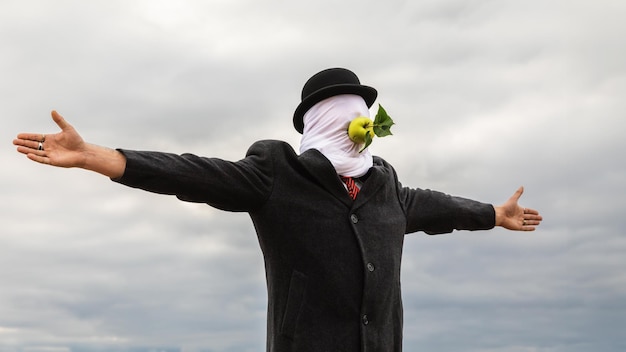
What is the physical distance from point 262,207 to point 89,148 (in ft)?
4.02

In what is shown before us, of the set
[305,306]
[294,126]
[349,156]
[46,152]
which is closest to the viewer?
[46,152]

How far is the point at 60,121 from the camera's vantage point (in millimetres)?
4402

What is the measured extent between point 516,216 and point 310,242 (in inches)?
92.3

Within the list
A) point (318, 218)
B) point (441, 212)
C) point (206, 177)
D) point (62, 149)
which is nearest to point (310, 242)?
point (318, 218)

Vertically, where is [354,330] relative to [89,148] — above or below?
below

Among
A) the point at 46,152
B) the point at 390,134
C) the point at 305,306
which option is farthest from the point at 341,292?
the point at 46,152

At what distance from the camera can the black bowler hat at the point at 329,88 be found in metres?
5.61

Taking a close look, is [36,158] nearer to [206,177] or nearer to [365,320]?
[206,177]

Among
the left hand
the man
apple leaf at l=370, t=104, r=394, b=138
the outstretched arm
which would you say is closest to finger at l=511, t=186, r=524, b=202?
the left hand

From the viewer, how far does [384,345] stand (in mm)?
5285

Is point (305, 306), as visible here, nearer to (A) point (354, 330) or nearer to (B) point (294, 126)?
(A) point (354, 330)

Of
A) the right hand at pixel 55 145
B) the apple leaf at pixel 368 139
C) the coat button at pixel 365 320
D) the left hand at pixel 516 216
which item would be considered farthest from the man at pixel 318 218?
the left hand at pixel 516 216

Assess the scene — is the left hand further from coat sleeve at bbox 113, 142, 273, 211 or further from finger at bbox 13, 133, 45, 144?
finger at bbox 13, 133, 45, 144

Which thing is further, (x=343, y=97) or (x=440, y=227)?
(x=440, y=227)
